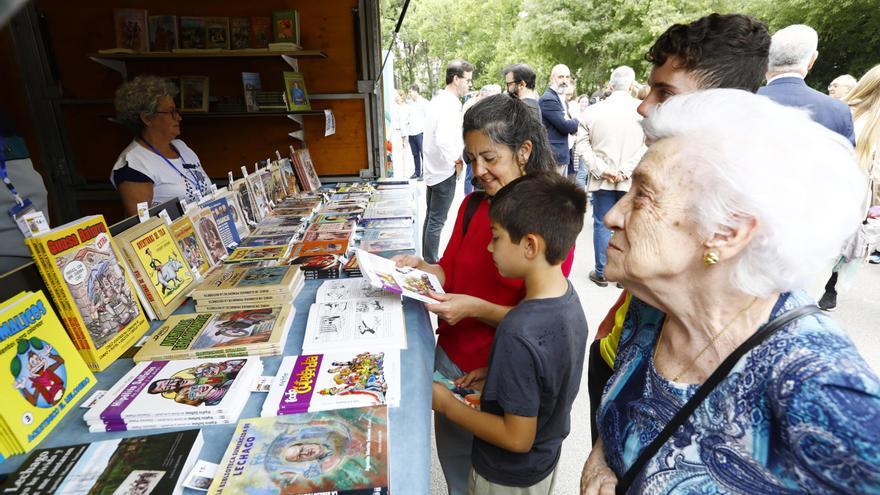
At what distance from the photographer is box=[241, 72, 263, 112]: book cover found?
3.55m

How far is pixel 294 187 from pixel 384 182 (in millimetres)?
803

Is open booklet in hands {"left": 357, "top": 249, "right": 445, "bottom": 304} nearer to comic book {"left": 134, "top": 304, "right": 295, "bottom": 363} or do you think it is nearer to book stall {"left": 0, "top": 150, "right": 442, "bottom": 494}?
book stall {"left": 0, "top": 150, "right": 442, "bottom": 494}

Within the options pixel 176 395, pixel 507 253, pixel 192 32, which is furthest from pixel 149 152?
pixel 507 253

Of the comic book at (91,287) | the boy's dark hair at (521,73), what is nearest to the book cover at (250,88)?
the comic book at (91,287)

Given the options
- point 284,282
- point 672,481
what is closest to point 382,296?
point 284,282

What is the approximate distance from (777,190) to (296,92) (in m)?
3.56

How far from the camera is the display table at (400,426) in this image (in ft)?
3.10

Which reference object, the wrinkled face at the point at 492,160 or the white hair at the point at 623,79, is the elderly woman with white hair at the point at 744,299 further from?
the white hair at the point at 623,79

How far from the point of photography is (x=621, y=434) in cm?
101

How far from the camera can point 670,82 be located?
1.25 metres

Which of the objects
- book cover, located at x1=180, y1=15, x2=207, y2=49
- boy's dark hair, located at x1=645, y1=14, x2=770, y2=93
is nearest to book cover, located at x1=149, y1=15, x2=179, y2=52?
book cover, located at x1=180, y1=15, x2=207, y2=49

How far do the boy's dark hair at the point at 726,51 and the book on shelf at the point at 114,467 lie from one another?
1.58 metres

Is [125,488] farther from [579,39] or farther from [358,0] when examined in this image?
[579,39]

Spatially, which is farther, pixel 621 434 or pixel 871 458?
pixel 621 434
